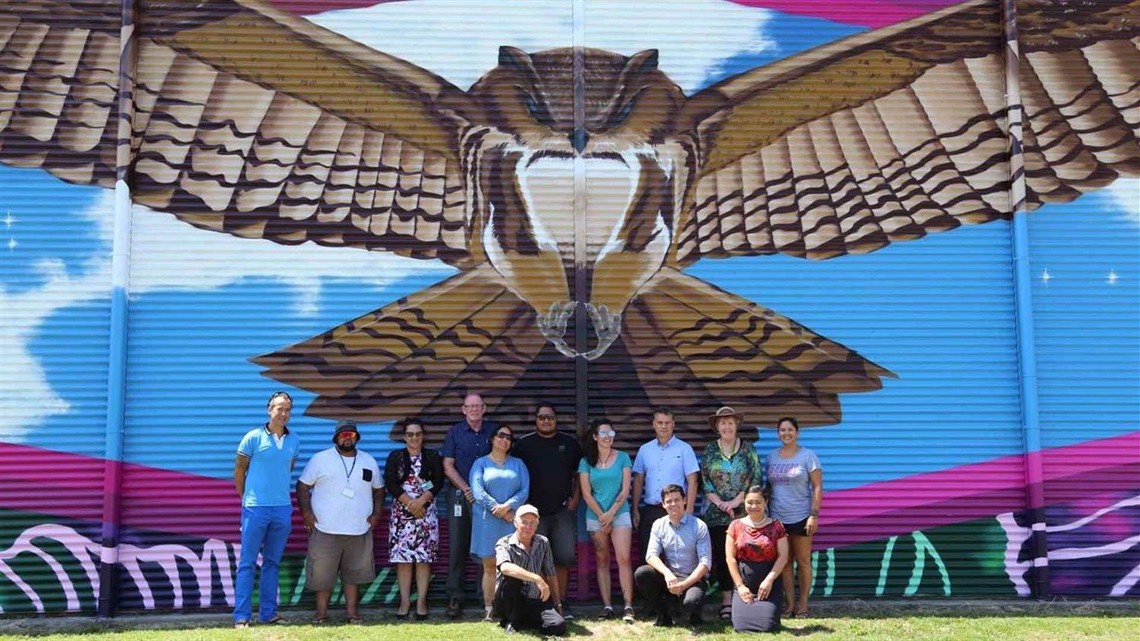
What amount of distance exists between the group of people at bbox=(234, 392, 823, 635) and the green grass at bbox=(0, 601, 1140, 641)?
224mm

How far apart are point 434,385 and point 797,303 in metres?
3.53

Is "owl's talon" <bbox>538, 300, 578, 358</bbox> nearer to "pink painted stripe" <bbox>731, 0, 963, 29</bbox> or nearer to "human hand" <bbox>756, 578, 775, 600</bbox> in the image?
"human hand" <bbox>756, 578, 775, 600</bbox>

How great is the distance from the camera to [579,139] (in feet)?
29.5

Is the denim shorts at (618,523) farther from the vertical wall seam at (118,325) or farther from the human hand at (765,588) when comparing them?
the vertical wall seam at (118,325)

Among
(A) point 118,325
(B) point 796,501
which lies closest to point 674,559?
(B) point 796,501

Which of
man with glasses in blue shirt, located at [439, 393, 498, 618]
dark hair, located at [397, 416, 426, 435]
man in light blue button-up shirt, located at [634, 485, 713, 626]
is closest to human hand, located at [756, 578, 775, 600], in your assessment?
man in light blue button-up shirt, located at [634, 485, 713, 626]

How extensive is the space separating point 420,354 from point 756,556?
3521 millimetres

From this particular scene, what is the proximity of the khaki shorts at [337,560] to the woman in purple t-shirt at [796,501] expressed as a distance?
3.52 m

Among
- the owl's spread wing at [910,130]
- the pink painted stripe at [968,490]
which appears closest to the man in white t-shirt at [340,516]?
the owl's spread wing at [910,130]

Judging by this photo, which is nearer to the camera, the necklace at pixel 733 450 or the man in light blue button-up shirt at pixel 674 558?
the man in light blue button-up shirt at pixel 674 558

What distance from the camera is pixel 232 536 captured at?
838cm

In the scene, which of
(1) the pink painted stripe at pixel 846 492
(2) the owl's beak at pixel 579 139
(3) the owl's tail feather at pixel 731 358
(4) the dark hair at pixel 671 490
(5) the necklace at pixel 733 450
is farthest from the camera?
(2) the owl's beak at pixel 579 139

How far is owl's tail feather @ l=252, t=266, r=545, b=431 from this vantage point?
862 centimetres

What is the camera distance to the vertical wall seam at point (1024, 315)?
Result: 8.59 meters
